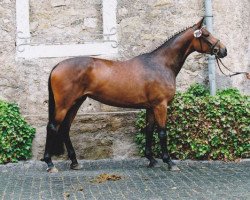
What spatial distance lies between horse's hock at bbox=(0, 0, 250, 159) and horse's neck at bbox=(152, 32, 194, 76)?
1361 mm

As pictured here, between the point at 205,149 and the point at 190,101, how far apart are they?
2.79 feet

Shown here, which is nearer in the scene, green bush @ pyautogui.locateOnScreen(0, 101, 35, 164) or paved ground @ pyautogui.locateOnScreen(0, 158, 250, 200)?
paved ground @ pyautogui.locateOnScreen(0, 158, 250, 200)

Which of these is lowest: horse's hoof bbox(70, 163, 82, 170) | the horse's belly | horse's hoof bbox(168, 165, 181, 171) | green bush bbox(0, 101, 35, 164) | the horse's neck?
horse's hoof bbox(70, 163, 82, 170)

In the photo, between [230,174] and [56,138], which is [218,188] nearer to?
[230,174]

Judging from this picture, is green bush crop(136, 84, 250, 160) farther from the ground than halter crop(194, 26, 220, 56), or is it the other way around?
halter crop(194, 26, 220, 56)

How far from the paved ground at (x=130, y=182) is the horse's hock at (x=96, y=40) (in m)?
0.84

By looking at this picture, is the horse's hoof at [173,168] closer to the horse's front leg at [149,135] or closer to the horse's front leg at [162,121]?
the horse's front leg at [162,121]

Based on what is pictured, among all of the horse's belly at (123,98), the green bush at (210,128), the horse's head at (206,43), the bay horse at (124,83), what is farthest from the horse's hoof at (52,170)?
the horse's head at (206,43)

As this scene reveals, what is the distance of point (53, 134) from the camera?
7.16 m

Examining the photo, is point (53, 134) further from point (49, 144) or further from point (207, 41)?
point (207, 41)

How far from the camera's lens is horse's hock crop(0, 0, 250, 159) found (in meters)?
8.45

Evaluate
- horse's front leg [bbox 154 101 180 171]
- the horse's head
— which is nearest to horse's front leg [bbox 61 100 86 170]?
horse's front leg [bbox 154 101 180 171]

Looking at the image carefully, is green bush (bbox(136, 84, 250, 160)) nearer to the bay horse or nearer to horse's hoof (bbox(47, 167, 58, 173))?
the bay horse

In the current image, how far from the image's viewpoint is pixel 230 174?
6812 mm
